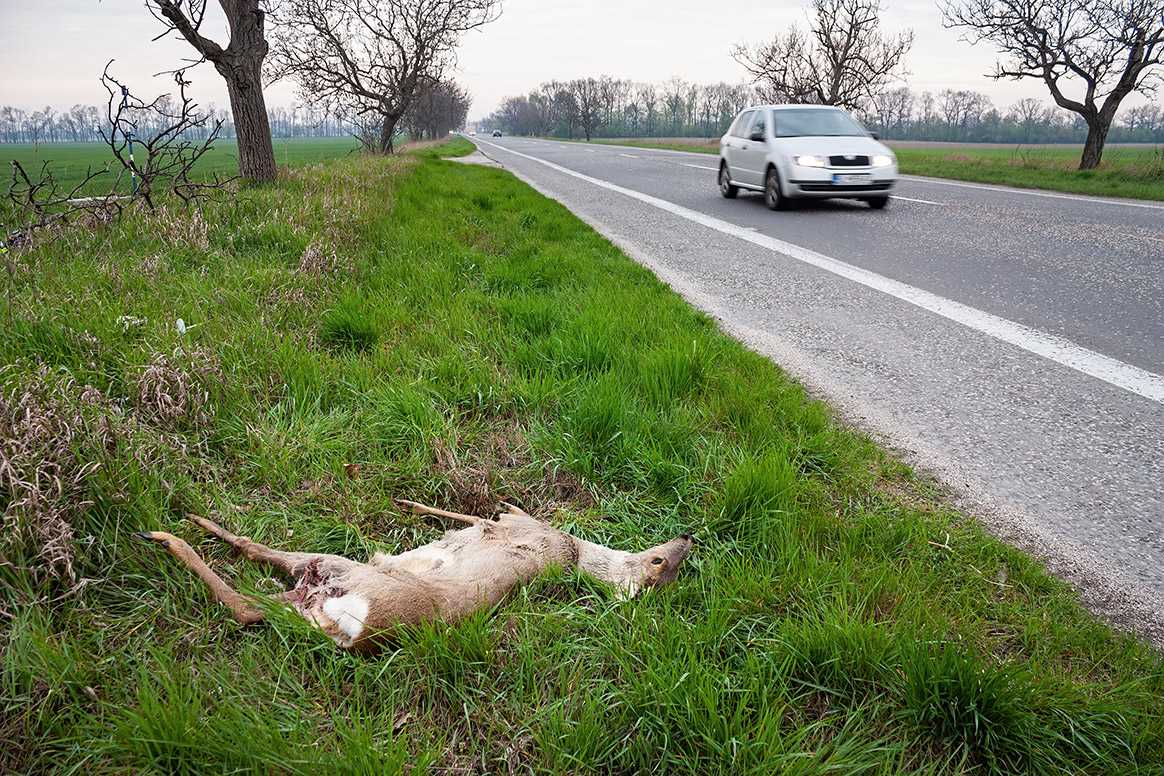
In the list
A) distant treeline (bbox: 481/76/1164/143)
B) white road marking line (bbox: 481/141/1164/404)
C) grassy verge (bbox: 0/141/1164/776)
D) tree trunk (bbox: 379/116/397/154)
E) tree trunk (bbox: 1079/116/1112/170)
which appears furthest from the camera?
distant treeline (bbox: 481/76/1164/143)

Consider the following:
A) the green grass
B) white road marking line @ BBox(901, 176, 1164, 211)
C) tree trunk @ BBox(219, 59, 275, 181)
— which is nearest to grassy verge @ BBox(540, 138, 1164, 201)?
the green grass

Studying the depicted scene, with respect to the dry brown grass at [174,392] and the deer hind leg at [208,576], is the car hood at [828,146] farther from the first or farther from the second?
the deer hind leg at [208,576]

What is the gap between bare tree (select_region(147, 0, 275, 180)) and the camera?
9453 millimetres

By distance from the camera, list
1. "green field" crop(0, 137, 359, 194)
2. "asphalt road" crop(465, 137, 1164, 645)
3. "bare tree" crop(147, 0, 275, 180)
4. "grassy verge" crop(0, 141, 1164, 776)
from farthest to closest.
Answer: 1. "bare tree" crop(147, 0, 275, 180)
2. "green field" crop(0, 137, 359, 194)
3. "asphalt road" crop(465, 137, 1164, 645)
4. "grassy verge" crop(0, 141, 1164, 776)

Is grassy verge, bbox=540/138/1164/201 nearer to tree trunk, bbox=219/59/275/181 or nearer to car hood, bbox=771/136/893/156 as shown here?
car hood, bbox=771/136/893/156

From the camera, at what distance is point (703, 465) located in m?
2.44

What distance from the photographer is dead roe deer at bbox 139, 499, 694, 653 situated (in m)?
1.62

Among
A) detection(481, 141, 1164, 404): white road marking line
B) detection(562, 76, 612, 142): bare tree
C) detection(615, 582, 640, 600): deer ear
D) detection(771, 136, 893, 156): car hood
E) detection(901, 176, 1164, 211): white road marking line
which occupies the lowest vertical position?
detection(615, 582, 640, 600): deer ear

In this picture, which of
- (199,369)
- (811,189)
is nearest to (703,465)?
(199,369)

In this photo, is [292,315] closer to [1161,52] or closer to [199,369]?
[199,369]

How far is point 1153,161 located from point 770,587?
761 inches

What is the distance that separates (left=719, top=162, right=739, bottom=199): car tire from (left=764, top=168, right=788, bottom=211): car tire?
1.33 meters

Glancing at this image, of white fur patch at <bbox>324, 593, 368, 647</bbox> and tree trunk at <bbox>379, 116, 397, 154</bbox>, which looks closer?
white fur patch at <bbox>324, 593, 368, 647</bbox>

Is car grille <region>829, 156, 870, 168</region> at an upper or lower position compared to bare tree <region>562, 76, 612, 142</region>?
lower
